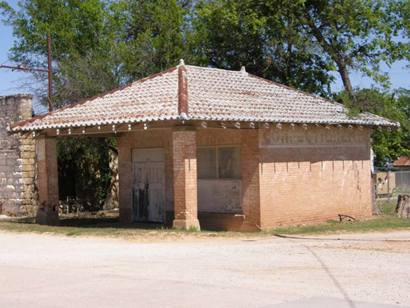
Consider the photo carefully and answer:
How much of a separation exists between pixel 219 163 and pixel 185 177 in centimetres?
262

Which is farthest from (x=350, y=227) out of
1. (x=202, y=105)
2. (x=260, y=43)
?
(x=260, y=43)

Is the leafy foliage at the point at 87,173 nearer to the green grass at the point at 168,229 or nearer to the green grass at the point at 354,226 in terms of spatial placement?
the green grass at the point at 168,229

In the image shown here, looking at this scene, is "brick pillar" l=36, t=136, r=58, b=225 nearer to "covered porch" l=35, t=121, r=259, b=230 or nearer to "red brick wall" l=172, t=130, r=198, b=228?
"covered porch" l=35, t=121, r=259, b=230

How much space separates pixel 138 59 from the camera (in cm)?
3341

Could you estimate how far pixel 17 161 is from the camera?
28.1 m

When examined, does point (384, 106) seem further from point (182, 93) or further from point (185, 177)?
point (185, 177)

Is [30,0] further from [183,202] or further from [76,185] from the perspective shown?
[183,202]

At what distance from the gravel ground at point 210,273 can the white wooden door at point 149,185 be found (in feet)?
17.6

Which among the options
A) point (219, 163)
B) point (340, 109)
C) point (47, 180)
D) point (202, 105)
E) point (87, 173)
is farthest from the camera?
point (87, 173)

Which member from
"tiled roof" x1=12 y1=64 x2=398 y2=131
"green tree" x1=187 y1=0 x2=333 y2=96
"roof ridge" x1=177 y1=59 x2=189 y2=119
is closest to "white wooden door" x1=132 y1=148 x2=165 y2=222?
"tiled roof" x1=12 y1=64 x2=398 y2=131

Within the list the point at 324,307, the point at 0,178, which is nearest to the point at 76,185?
the point at 0,178

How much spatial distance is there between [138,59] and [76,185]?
6.89 metres

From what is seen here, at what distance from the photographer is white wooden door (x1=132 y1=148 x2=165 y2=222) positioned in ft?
75.7

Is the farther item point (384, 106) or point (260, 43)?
point (260, 43)
